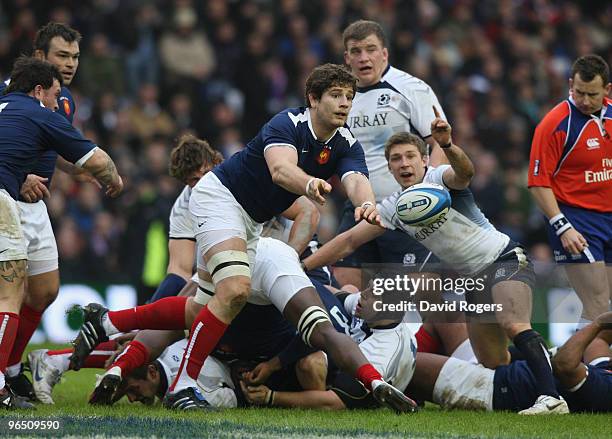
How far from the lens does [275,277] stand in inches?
290

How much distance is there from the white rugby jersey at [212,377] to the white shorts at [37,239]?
1.03 meters

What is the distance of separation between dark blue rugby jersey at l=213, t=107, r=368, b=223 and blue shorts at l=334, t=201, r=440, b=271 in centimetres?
159

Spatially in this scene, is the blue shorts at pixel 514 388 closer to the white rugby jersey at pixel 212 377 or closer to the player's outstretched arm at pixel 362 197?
the player's outstretched arm at pixel 362 197

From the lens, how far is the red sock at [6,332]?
22.4 feet

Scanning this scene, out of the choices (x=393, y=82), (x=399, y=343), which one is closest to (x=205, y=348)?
(x=399, y=343)

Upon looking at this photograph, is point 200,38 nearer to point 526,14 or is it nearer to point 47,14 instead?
point 47,14

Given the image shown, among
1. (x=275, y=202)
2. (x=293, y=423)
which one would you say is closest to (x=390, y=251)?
(x=275, y=202)

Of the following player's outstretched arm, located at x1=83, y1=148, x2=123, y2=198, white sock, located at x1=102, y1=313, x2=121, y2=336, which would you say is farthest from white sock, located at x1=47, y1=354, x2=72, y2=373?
player's outstretched arm, located at x1=83, y1=148, x2=123, y2=198

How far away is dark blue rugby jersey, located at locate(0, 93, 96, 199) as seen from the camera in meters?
7.10

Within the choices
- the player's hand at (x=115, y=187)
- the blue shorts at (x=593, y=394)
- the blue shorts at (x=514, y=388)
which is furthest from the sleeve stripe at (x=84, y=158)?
the blue shorts at (x=593, y=394)

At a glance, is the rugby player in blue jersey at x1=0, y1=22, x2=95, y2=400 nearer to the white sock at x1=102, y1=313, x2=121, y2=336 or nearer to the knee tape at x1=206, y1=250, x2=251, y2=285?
the white sock at x1=102, y1=313, x2=121, y2=336

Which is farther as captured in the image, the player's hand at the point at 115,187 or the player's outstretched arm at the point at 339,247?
the player's outstretched arm at the point at 339,247

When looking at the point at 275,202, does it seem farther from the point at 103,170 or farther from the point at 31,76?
the point at 31,76

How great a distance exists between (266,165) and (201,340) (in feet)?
4.01
